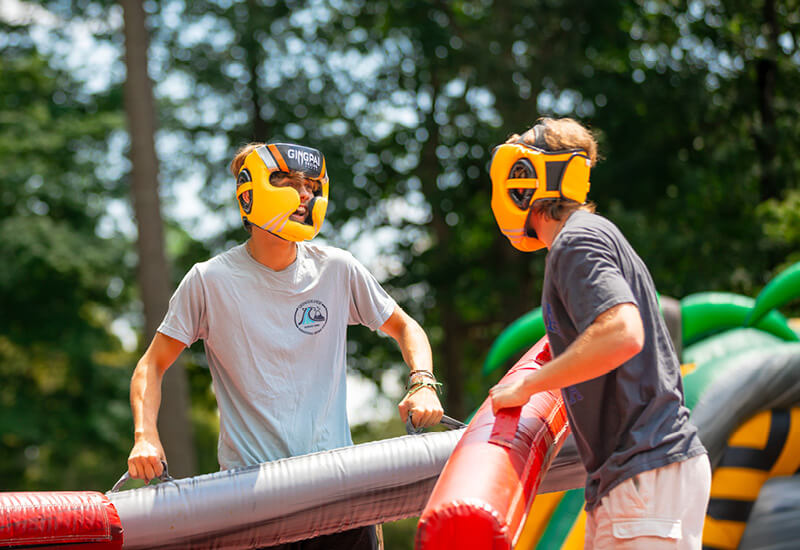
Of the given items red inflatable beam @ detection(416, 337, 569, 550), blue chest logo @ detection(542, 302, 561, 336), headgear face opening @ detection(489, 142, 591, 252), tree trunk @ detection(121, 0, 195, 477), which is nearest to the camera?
red inflatable beam @ detection(416, 337, 569, 550)

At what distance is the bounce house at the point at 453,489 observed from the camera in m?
2.48

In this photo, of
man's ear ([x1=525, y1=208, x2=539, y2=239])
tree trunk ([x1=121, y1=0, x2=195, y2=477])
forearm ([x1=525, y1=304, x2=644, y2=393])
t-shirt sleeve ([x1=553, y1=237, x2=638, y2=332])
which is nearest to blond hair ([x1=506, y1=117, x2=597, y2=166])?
man's ear ([x1=525, y1=208, x2=539, y2=239])

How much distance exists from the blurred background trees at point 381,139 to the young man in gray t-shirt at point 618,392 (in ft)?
38.0

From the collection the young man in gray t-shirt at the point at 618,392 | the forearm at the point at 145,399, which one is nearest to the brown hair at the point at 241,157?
the forearm at the point at 145,399

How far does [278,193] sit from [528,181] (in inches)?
39.7

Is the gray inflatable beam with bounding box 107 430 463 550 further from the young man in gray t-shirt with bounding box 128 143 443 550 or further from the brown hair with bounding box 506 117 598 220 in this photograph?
the brown hair with bounding box 506 117 598 220

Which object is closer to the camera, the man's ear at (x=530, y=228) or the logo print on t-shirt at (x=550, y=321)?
the logo print on t-shirt at (x=550, y=321)

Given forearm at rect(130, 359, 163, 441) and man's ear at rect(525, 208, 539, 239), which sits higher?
man's ear at rect(525, 208, 539, 239)

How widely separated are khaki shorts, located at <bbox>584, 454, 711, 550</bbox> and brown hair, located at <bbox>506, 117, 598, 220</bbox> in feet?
2.67

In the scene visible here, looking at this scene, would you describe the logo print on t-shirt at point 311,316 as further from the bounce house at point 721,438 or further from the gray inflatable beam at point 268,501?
the bounce house at point 721,438

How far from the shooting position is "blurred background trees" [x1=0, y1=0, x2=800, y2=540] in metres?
14.7

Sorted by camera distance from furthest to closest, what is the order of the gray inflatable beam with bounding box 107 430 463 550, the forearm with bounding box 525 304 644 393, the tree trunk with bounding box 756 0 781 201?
1. the tree trunk with bounding box 756 0 781 201
2. the gray inflatable beam with bounding box 107 430 463 550
3. the forearm with bounding box 525 304 644 393

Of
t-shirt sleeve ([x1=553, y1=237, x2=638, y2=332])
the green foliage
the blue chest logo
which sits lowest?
the green foliage

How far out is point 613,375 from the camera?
241 cm
